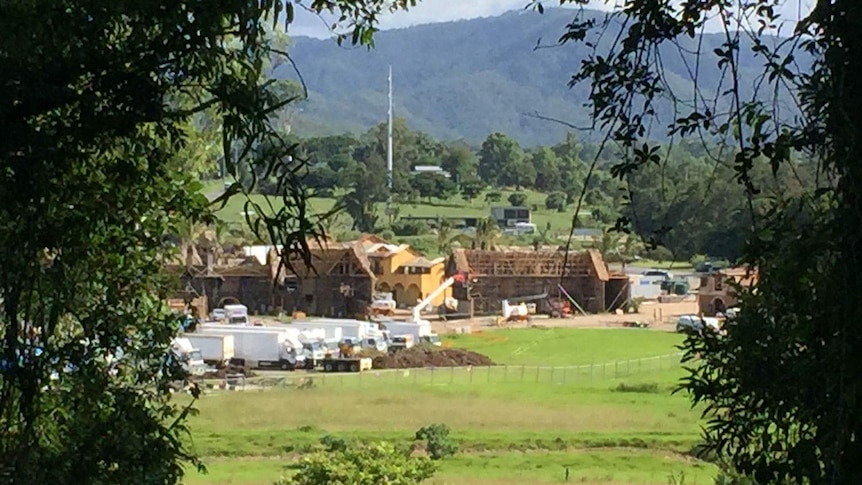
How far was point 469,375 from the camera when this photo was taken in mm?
8320

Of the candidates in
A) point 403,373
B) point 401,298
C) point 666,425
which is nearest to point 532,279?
point 401,298

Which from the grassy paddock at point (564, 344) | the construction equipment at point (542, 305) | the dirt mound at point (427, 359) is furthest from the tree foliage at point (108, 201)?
the construction equipment at point (542, 305)

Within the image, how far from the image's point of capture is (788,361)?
45.4 inches

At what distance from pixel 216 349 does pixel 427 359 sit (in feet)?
7.26

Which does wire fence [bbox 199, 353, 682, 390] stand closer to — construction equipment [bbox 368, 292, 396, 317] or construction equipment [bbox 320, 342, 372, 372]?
construction equipment [bbox 320, 342, 372, 372]

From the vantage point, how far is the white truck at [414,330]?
9.70 meters

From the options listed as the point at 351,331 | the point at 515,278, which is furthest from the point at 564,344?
the point at 351,331

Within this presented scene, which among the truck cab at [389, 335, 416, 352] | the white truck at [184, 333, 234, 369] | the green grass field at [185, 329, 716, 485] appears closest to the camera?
the green grass field at [185, 329, 716, 485]

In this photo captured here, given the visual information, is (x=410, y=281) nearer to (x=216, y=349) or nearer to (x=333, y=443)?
(x=216, y=349)

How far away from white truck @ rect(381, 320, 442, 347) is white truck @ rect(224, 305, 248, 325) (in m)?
1.82

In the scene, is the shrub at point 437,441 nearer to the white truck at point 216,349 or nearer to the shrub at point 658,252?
the white truck at point 216,349

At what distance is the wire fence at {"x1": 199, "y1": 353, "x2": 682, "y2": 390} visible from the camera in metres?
7.49

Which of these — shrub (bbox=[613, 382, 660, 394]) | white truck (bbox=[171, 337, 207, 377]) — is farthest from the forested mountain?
white truck (bbox=[171, 337, 207, 377])

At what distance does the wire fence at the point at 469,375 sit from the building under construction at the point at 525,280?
1.49 m
